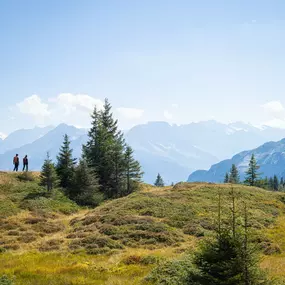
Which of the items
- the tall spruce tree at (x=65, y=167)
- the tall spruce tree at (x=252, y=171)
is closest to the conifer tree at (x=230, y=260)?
the tall spruce tree at (x=65, y=167)

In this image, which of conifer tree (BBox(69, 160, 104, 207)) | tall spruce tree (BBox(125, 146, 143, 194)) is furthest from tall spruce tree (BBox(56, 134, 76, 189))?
tall spruce tree (BBox(125, 146, 143, 194))

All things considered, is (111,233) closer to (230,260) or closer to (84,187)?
(230,260)

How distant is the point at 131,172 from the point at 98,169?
569 centimetres

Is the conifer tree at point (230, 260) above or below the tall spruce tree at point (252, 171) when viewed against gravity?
below

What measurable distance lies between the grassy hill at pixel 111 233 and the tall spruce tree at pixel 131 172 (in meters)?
11.7

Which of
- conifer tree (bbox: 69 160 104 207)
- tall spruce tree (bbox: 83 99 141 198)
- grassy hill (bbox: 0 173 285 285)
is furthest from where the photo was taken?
tall spruce tree (bbox: 83 99 141 198)

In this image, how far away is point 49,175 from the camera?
40.5 metres

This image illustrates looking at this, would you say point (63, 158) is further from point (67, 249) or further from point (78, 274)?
point (78, 274)

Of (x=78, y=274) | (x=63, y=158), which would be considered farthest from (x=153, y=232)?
(x=63, y=158)

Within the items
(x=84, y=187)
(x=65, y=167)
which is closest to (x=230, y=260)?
(x=84, y=187)

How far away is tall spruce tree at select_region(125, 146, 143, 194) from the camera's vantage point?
2064 inches

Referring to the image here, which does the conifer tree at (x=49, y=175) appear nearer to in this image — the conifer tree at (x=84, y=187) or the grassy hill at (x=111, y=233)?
the grassy hill at (x=111, y=233)

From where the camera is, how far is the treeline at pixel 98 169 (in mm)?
43750

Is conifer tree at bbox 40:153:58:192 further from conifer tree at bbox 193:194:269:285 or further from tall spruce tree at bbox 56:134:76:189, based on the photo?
conifer tree at bbox 193:194:269:285
